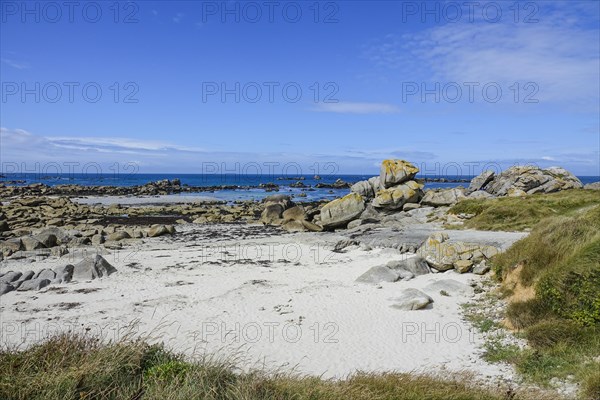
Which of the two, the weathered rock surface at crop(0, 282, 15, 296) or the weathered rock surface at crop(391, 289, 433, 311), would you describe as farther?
the weathered rock surface at crop(0, 282, 15, 296)

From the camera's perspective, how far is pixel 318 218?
3919cm

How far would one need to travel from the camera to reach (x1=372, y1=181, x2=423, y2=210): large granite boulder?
126ft

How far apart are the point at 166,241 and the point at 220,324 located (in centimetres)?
1826

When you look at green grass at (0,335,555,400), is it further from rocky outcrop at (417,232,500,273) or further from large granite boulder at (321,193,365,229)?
large granite boulder at (321,193,365,229)

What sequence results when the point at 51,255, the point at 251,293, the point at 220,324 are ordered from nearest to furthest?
the point at 220,324 < the point at 251,293 < the point at 51,255

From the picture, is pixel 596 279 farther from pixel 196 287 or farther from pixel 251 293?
pixel 196 287

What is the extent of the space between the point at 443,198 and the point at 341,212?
363 inches

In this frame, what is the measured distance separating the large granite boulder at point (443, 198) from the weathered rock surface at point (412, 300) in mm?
23815

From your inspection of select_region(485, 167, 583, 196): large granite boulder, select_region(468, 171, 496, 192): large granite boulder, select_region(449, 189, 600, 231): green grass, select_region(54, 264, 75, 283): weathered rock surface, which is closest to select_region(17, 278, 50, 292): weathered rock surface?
select_region(54, 264, 75, 283): weathered rock surface

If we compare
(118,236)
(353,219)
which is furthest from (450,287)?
(118,236)

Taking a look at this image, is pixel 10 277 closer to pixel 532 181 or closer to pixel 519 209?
pixel 519 209

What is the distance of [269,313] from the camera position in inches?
587

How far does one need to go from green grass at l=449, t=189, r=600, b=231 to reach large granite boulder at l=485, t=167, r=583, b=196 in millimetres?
6572

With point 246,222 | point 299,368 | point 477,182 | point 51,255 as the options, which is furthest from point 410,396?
point 477,182
